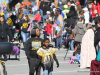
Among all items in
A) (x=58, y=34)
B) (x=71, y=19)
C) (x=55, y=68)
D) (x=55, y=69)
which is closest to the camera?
(x=55, y=69)

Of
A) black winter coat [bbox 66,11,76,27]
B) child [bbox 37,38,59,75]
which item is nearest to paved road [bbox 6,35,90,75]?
child [bbox 37,38,59,75]

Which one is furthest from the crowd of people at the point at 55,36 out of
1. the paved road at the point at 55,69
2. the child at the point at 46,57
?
the paved road at the point at 55,69

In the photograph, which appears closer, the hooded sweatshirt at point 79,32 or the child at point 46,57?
the child at point 46,57

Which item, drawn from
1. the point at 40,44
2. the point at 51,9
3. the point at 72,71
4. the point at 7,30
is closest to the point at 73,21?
the point at 51,9

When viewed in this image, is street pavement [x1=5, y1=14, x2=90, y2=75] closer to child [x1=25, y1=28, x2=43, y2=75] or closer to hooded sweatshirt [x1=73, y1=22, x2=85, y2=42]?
hooded sweatshirt [x1=73, y1=22, x2=85, y2=42]

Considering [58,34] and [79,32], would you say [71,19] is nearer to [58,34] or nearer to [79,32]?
[58,34]

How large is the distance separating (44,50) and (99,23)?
3.90 m

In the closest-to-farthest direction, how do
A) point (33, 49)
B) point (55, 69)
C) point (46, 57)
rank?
point (46, 57)
point (33, 49)
point (55, 69)

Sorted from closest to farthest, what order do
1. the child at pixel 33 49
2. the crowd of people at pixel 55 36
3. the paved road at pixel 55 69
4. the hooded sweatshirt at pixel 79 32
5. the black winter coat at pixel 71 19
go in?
the crowd of people at pixel 55 36 → the child at pixel 33 49 → the paved road at pixel 55 69 → the hooded sweatshirt at pixel 79 32 → the black winter coat at pixel 71 19

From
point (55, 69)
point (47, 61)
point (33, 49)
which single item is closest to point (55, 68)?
point (55, 69)

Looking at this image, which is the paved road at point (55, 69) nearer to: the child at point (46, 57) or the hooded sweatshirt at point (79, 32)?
the hooded sweatshirt at point (79, 32)

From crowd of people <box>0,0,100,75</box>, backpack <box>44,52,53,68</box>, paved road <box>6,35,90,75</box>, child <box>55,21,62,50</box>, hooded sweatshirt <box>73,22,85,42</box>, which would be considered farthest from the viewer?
child <box>55,21,62,50</box>

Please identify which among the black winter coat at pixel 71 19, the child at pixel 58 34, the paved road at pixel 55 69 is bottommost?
the paved road at pixel 55 69

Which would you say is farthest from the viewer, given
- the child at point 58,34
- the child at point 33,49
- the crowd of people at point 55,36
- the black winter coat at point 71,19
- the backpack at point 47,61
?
the black winter coat at point 71,19
